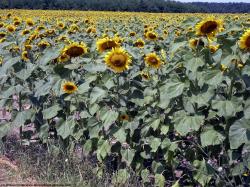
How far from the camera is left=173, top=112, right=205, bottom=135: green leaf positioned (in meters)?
3.50

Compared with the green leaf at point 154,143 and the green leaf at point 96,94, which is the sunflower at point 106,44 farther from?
the green leaf at point 154,143

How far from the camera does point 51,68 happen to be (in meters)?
4.61

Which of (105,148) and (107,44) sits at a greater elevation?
(107,44)

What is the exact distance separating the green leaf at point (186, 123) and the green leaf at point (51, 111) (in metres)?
1.20

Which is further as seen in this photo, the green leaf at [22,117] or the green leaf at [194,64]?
the green leaf at [22,117]

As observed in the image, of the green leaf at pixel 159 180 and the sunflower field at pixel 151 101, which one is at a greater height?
the sunflower field at pixel 151 101

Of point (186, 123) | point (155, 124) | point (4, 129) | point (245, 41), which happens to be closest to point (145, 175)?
point (155, 124)

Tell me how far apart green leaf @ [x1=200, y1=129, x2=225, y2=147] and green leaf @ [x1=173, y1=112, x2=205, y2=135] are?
9cm

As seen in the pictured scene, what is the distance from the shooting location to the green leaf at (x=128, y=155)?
394 centimetres

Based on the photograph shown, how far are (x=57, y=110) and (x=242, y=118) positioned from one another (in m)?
1.74

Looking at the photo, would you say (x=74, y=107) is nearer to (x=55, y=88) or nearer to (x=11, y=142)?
(x=55, y=88)

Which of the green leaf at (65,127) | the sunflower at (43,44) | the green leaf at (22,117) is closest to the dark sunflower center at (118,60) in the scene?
the green leaf at (65,127)

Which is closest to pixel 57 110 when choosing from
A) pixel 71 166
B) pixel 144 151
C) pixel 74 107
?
pixel 74 107

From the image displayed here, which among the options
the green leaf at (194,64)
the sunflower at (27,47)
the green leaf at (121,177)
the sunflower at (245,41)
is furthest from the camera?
the sunflower at (27,47)
